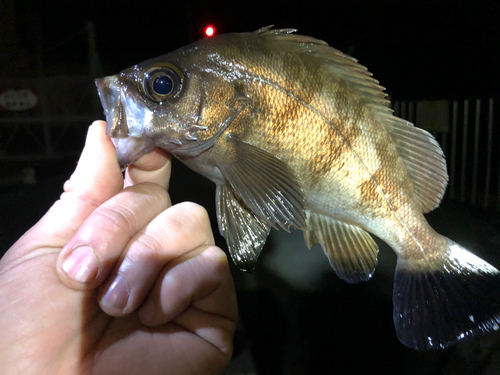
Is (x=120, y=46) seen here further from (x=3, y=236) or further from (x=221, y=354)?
(x=221, y=354)

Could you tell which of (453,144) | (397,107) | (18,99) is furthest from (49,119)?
(453,144)

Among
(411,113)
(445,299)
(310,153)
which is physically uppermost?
(411,113)

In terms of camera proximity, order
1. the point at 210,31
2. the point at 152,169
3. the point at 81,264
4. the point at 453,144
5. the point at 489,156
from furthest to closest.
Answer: the point at 453,144 < the point at 489,156 < the point at 210,31 < the point at 152,169 < the point at 81,264

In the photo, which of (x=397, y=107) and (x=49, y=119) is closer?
(x=49, y=119)

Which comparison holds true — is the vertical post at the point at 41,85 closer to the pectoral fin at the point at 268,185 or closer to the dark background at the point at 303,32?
the dark background at the point at 303,32

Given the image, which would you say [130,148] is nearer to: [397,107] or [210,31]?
[210,31]

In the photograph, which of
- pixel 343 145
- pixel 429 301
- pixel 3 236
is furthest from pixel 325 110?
pixel 3 236

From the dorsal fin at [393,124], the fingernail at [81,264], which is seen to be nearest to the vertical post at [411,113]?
the dorsal fin at [393,124]
